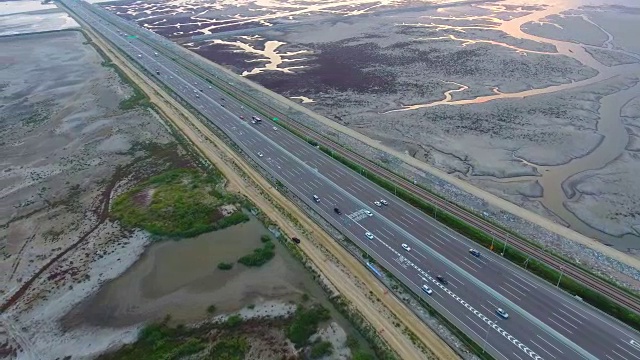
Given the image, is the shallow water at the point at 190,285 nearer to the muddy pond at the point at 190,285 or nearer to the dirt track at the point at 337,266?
the muddy pond at the point at 190,285

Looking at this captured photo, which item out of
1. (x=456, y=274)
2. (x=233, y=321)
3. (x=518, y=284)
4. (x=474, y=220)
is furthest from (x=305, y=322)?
(x=474, y=220)

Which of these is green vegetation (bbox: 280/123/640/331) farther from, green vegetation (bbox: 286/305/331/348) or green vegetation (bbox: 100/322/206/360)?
green vegetation (bbox: 100/322/206/360)

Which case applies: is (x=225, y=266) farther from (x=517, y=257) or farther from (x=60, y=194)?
(x=60, y=194)

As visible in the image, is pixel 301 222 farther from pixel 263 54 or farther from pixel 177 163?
pixel 263 54

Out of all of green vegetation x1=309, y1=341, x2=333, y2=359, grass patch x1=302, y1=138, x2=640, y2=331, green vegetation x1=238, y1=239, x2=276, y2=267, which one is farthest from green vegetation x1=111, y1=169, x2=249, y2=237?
green vegetation x1=309, y1=341, x2=333, y2=359

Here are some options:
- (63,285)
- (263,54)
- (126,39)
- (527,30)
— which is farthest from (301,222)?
(126,39)
